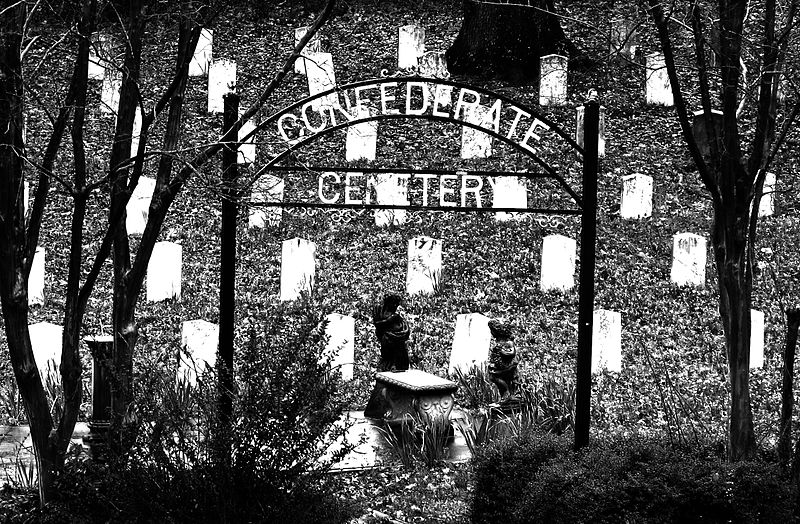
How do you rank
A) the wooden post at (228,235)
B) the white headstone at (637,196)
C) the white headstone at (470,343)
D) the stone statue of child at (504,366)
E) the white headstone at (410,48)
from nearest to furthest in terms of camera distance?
the wooden post at (228,235) < the stone statue of child at (504,366) < the white headstone at (470,343) < the white headstone at (637,196) < the white headstone at (410,48)

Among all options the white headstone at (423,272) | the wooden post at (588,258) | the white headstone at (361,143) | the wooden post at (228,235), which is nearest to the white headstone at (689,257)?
the white headstone at (423,272)

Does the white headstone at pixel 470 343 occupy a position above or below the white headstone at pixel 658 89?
below

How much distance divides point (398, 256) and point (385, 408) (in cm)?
280

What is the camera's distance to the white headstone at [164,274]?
910cm

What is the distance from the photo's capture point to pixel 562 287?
9289 mm

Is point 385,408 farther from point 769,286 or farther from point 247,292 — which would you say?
point 769,286

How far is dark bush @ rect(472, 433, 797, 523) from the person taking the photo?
4375 mm

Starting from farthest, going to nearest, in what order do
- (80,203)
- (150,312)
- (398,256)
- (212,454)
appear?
1. (398,256)
2. (150,312)
3. (80,203)
4. (212,454)

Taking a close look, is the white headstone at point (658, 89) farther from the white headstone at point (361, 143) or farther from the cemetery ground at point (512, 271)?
the white headstone at point (361, 143)

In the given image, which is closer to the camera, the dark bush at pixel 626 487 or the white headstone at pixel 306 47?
the dark bush at pixel 626 487

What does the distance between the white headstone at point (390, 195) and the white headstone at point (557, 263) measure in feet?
4.65

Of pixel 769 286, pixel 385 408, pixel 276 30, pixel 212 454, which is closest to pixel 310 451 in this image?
pixel 212 454

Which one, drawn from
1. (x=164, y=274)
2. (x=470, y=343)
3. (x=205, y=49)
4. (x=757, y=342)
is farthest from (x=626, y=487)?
(x=205, y=49)

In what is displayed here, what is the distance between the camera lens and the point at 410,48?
12055 millimetres
